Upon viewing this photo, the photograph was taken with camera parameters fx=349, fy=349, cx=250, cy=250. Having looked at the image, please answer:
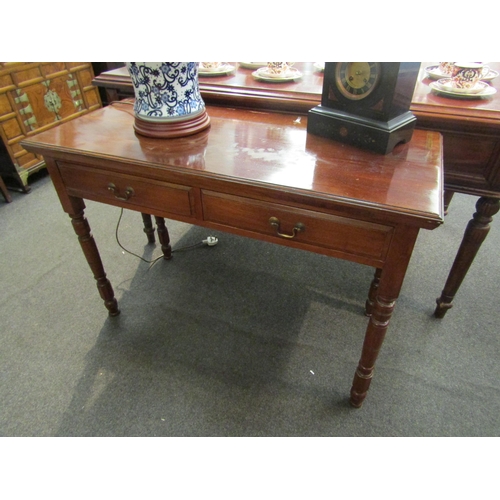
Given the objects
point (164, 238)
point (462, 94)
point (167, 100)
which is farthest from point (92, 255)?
point (462, 94)

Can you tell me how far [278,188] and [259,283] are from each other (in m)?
0.84

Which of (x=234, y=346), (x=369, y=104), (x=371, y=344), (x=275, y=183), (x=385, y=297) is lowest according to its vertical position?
(x=234, y=346)

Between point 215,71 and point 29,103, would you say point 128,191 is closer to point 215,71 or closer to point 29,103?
point 215,71

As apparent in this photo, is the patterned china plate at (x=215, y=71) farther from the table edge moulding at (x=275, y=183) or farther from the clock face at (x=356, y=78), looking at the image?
the clock face at (x=356, y=78)

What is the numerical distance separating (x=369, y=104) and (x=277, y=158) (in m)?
0.24

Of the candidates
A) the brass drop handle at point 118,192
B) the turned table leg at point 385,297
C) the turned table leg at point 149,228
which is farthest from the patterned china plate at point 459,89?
the turned table leg at point 149,228

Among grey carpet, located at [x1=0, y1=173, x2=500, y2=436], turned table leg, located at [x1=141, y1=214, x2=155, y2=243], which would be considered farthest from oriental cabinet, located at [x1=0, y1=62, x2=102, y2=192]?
turned table leg, located at [x1=141, y1=214, x2=155, y2=243]

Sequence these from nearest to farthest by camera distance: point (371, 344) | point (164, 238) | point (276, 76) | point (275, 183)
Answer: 1. point (275, 183)
2. point (371, 344)
3. point (276, 76)
4. point (164, 238)

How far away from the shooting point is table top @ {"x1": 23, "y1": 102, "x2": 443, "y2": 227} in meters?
0.67

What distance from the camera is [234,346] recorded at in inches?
49.1

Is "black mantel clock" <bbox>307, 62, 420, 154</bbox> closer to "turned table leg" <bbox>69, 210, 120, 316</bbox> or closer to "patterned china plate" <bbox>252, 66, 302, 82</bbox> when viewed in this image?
"patterned china plate" <bbox>252, 66, 302, 82</bbox>

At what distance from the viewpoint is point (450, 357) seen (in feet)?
3.90

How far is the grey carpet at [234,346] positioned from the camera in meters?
1.04

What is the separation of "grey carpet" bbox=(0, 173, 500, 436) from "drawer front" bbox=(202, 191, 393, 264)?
58 cm
